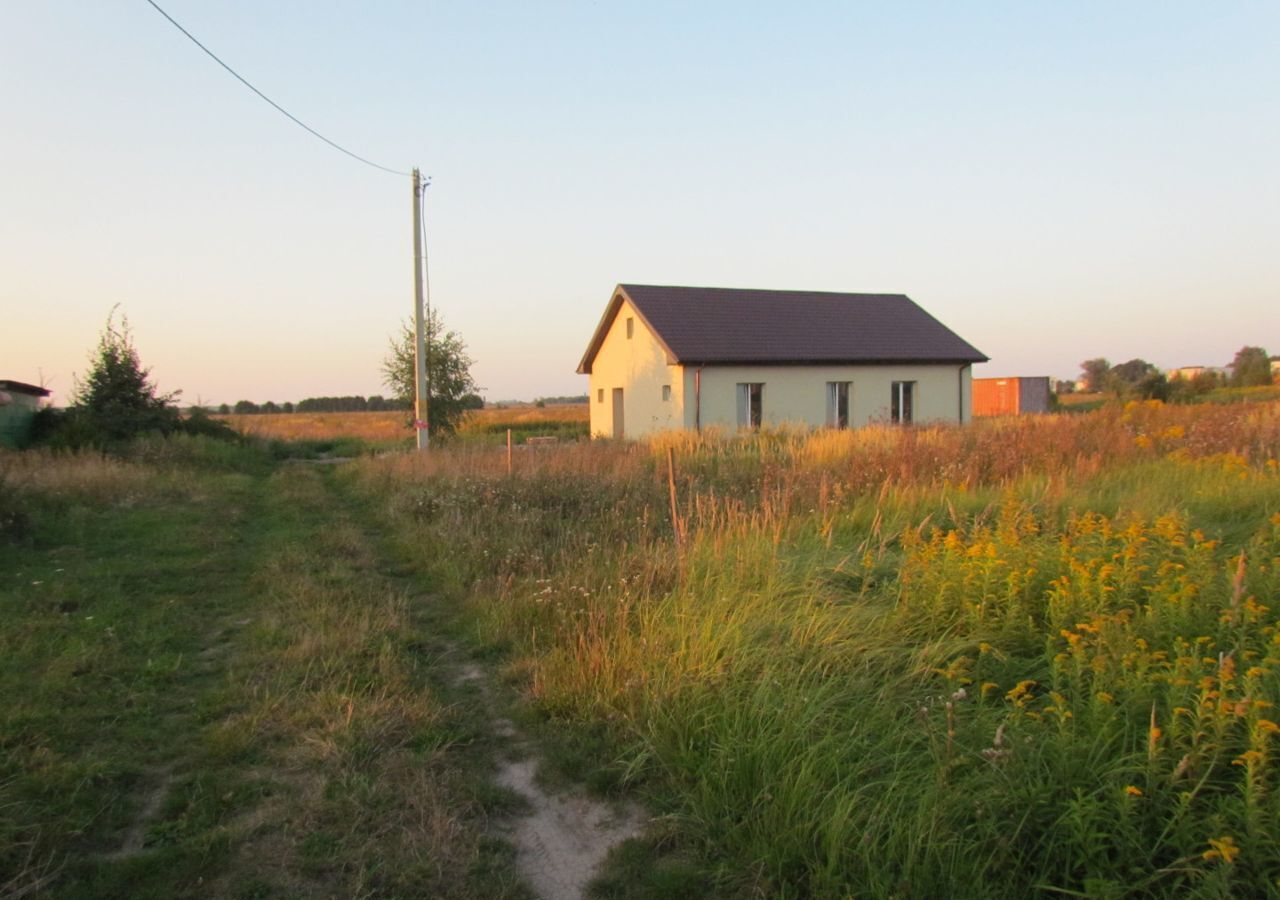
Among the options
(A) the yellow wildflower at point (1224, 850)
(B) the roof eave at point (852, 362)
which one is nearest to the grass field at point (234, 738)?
(A) the yellow wildflower at point (1224, 850)

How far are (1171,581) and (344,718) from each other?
433 cm

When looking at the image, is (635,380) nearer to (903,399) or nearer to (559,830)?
(903,399)

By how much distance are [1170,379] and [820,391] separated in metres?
21.4

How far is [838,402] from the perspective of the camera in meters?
24.8

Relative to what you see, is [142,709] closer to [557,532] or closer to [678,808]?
[678,808]

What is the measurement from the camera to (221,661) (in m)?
5.30

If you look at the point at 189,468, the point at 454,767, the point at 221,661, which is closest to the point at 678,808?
the point at 454,767

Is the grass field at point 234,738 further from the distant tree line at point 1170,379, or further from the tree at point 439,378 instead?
the distant tree line at point 1170,379

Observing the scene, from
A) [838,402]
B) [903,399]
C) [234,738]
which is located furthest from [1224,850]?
[903,399]

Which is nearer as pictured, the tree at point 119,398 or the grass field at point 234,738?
the grass field at point 234,738

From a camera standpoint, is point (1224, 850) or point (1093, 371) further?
point (1093, 371)

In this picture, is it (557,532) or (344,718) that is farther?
(557,532)

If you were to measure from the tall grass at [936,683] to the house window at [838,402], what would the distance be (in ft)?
54.7

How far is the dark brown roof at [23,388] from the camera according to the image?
66.0ft
